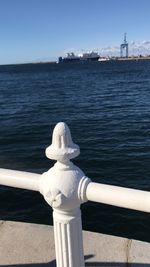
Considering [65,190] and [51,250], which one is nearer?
[65,190]

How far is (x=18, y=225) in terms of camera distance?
→ 461 cm

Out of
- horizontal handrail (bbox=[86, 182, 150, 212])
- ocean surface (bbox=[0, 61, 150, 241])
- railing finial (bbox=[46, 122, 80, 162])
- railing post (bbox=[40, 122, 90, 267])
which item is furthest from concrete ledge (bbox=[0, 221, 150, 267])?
ocean surface (bbox=[0, 61, 150, 241])

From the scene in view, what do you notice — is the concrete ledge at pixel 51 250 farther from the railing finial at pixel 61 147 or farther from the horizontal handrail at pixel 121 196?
the railing finial at pixel 61 147

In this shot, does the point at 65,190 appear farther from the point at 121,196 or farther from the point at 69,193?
the point at 121,196

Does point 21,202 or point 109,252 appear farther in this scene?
point 21,202

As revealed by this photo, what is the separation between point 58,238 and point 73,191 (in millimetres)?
362

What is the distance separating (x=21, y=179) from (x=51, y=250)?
4.81 feet

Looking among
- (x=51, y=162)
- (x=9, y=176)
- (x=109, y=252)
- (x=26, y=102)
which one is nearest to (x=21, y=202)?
(x=51, y=162)

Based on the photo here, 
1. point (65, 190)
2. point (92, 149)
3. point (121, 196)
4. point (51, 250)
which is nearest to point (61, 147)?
point (65, 190)

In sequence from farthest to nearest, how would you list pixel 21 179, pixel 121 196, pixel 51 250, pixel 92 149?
pixel 92 149 → pixel 51 250 → pixel 21 179 → pixel 121 196

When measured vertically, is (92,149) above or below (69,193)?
below

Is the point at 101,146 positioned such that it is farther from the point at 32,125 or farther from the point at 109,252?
the point at 109,252

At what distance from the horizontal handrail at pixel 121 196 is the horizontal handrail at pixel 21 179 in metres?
0.42

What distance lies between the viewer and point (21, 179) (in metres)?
2.85
